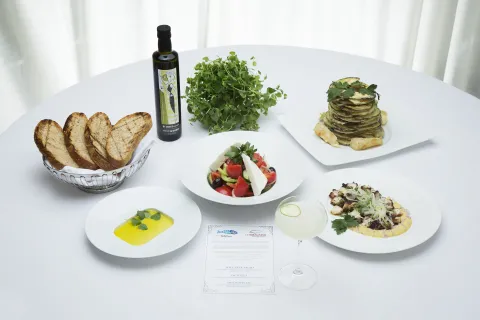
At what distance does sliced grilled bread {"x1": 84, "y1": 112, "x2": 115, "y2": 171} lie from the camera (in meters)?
1.69

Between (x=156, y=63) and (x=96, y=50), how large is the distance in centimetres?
186

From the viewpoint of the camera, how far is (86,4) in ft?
10.9

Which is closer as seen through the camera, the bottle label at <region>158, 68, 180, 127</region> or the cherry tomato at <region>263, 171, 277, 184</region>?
the cherry tomato at <region>263, 171, 277, 184</region>

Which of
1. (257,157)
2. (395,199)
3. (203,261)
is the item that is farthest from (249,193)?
(395,199)

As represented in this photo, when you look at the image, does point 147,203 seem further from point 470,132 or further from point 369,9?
point 369,9

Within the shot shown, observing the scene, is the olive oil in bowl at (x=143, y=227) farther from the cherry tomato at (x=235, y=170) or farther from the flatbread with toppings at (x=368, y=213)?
the flatbread with toppings at (x=368, y=213)

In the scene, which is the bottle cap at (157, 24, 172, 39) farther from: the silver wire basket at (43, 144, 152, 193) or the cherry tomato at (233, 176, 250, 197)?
the cherry tomato at (233, 176, 250, 197)

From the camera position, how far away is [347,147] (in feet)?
6.26

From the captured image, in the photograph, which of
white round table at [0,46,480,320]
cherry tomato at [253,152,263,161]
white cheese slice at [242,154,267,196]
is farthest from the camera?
cherry tomato at [253,152,263,161]

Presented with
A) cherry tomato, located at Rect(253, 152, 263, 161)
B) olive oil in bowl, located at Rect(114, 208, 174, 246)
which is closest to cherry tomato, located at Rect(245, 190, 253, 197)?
cherry tomato, located at Rect(253, 152, 263, 161)

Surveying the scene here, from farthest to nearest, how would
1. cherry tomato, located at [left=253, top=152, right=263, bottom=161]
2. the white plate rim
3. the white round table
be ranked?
the white plate rim < cherry tomato, located at [left=253, top=152, right=263, bottom=161] < the white round table

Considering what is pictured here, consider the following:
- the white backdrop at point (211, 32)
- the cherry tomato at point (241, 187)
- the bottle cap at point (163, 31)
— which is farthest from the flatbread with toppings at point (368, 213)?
the white backdrop at point (211, 32)

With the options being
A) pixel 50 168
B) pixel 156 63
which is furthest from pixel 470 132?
pixel 50 168

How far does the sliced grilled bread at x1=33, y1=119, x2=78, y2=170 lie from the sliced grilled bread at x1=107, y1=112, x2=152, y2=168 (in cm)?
13
